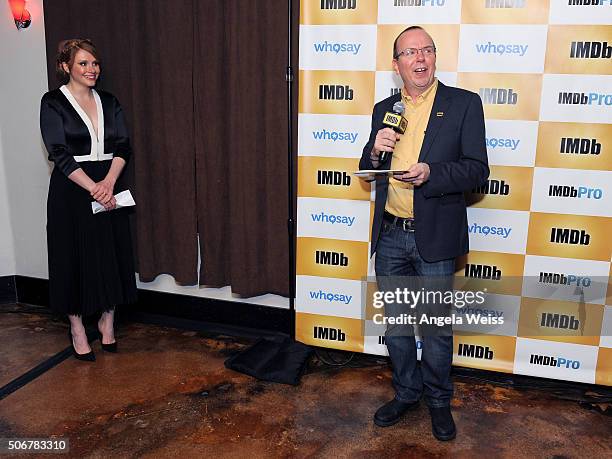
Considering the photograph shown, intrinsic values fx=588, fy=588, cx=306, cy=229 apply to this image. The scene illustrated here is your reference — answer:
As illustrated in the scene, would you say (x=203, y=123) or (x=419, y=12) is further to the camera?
(x=203, y=123)

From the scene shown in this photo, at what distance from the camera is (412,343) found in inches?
110

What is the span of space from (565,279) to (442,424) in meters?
0.98

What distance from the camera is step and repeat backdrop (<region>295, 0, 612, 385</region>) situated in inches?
109

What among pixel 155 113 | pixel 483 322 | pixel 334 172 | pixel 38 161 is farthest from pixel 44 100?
pixel 483 322

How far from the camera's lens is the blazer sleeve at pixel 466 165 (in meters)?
2.38

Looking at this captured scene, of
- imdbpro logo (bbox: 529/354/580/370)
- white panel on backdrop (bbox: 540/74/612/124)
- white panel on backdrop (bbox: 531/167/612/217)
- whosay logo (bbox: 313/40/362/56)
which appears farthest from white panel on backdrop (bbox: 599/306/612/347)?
whosay logo (bbox: 313/40/362/56)

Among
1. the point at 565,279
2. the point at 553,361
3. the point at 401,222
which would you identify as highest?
the point at 401,222

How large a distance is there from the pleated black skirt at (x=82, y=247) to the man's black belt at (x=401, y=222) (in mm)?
1603

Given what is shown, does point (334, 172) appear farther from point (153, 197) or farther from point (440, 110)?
point (153, 197)

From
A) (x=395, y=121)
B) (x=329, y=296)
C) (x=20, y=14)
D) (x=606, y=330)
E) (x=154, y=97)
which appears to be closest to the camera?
(x=395, y=121)

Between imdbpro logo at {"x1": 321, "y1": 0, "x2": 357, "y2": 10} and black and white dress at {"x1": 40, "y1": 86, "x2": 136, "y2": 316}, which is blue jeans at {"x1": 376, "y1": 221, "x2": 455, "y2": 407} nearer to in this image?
imdbpro logo at {"x1": 321, "y1": 0, "x2": 357, "y2": 10}

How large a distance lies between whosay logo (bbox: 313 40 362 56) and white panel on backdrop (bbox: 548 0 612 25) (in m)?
0.93

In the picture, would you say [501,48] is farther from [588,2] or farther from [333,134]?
[333,134]

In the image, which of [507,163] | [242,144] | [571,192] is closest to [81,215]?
[242,144]
